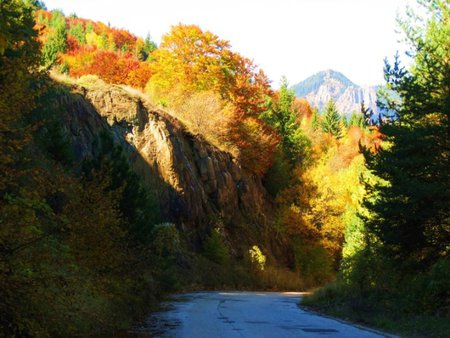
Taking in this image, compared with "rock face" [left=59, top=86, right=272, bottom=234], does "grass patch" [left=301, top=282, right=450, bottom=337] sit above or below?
below

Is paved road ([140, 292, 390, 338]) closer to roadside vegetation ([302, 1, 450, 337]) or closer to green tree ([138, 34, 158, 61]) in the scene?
roadside vegetation ([302, 1, 450, 337])

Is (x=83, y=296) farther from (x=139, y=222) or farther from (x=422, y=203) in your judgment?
(x=422, y=203)

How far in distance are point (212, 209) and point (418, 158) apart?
26892 mm

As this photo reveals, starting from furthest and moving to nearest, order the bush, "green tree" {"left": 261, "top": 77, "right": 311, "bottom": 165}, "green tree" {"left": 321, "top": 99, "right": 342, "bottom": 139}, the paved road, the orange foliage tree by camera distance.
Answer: "green tree" {"left": 321, "top": 99, "right": 342, "bottom": 139} < "green tree" {"left": 261, "top": 77, "right": 311, "bottom": 165} < the orange foliage tree < the bush < the paved road

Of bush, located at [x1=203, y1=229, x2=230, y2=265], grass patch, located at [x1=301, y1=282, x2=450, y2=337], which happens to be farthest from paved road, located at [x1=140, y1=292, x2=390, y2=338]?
bush, located at [x1=203, y1=229, x2=230, y2=265]

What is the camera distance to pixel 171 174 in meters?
35.8

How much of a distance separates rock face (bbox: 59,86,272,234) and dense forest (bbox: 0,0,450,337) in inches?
12.1

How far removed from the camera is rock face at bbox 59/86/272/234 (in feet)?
99.5

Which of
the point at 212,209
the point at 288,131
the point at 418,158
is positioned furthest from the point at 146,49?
the point at 418,158

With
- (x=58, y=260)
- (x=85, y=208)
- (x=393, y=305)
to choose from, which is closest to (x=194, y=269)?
(x=393, y=305)

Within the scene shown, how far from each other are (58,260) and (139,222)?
10281mm

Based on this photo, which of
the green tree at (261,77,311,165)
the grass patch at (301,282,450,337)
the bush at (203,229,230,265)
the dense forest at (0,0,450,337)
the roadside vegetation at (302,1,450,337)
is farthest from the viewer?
the green tree at (261,77,311,165)

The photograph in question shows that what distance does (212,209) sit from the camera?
134ft

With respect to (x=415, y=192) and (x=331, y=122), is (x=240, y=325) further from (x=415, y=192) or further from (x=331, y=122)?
(x=331, y=122)
